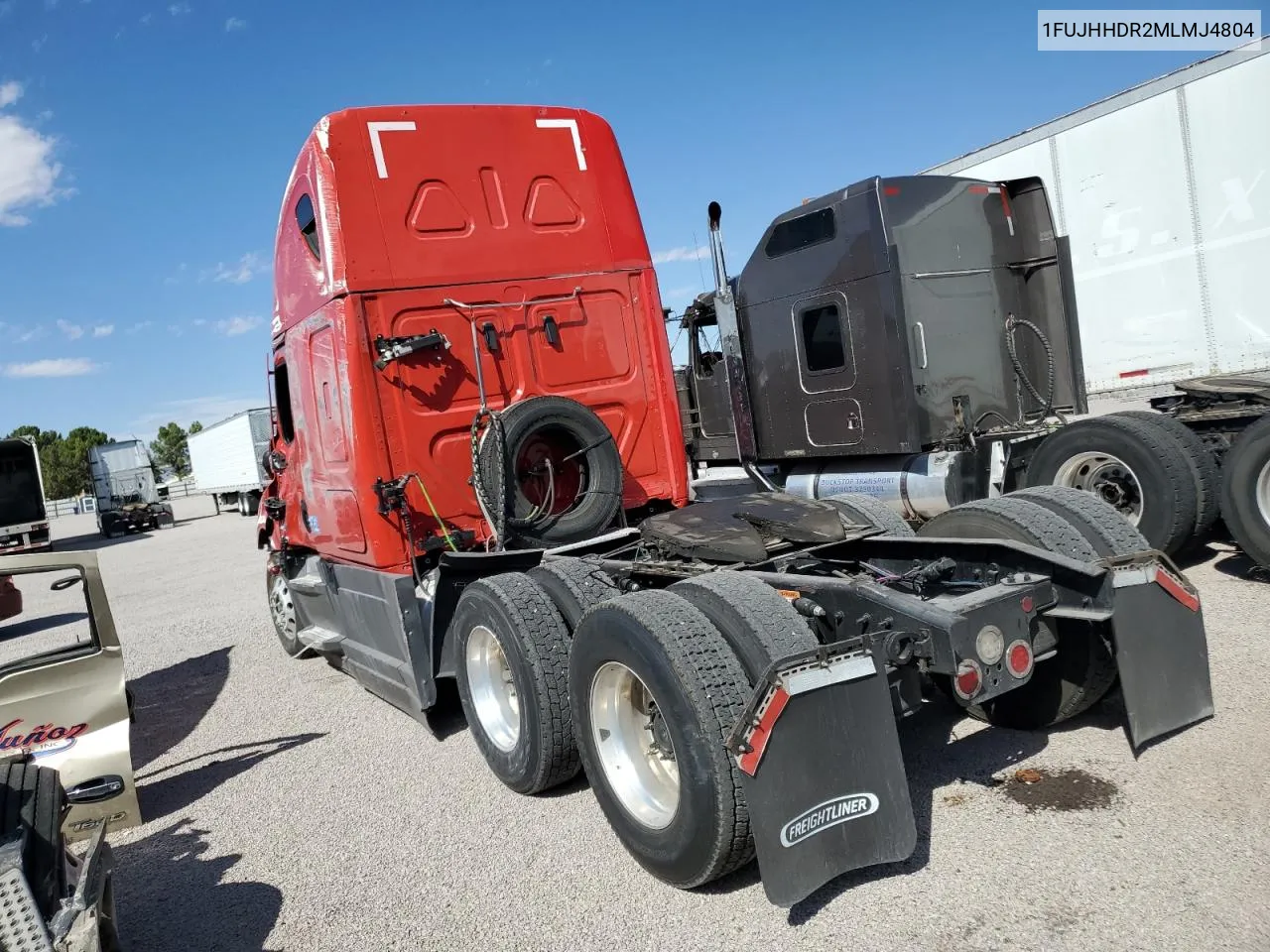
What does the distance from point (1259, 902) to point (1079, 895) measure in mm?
467

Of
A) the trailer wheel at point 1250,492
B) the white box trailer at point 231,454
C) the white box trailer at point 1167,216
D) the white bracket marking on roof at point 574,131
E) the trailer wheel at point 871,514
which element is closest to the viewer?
the trailer wheel at point 871,514

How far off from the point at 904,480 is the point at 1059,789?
4.37 metres

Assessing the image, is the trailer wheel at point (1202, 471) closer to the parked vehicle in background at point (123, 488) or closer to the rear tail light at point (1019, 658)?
the rear tail light at point (1019, 658)

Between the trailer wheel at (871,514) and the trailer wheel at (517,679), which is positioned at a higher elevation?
the trailer wheel at (871,514)

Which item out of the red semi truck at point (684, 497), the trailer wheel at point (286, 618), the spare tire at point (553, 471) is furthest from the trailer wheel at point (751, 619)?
the trailer wheel at point (286, 618)

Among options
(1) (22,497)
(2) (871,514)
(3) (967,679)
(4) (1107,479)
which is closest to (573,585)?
(2) (871,514)

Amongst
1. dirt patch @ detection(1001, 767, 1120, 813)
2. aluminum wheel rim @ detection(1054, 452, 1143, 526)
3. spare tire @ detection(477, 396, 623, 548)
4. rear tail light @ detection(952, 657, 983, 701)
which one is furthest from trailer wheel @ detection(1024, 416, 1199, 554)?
rear tail light @ detection(952, 657, 983, 701)

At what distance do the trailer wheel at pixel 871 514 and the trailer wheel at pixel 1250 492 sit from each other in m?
2.48

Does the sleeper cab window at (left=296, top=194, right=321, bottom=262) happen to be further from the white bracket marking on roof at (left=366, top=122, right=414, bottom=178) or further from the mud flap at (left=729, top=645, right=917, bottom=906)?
the mud flap at (left=729, top=645, right=917, bottom=906)

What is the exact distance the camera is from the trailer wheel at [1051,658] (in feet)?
12.0

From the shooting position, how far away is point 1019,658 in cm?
312

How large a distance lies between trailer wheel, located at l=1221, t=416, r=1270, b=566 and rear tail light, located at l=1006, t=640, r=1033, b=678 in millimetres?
3373

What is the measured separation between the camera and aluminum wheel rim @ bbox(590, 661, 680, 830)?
11.0 feet

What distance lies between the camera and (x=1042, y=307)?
7.90 m
